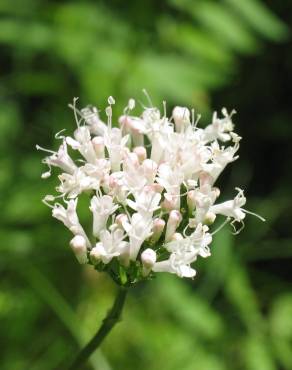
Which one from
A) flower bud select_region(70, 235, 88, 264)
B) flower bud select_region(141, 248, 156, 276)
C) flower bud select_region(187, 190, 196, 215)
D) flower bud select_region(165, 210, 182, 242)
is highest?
flower bud select_region(187, 190, 196, 215)

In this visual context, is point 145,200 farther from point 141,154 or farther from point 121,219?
point 141,154

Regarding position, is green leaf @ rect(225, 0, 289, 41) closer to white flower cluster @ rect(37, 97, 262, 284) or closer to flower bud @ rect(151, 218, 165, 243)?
white flower cluster @ rect(37, 97, 262, 284)

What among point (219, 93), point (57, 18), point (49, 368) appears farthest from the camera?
point (219, 93)

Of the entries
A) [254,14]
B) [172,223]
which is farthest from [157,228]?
[254,14]

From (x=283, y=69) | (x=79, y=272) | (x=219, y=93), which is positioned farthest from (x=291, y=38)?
(x=79, y=272)

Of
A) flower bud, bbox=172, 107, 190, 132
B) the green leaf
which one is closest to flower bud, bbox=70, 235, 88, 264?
flower bud, bbox=172, 107, 190, 132

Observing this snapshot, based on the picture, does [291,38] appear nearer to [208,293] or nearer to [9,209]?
[208,293]

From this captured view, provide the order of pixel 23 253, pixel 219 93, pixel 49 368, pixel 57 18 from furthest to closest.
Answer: pixel 219 93 → pixel 57 18 → pixel 23 253 → pixel 49 368

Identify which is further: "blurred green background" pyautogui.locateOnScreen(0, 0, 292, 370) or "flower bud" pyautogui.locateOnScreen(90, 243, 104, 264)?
"blurred green background" pyautogui.locateOnScreen(0, 0, 292, 370)
